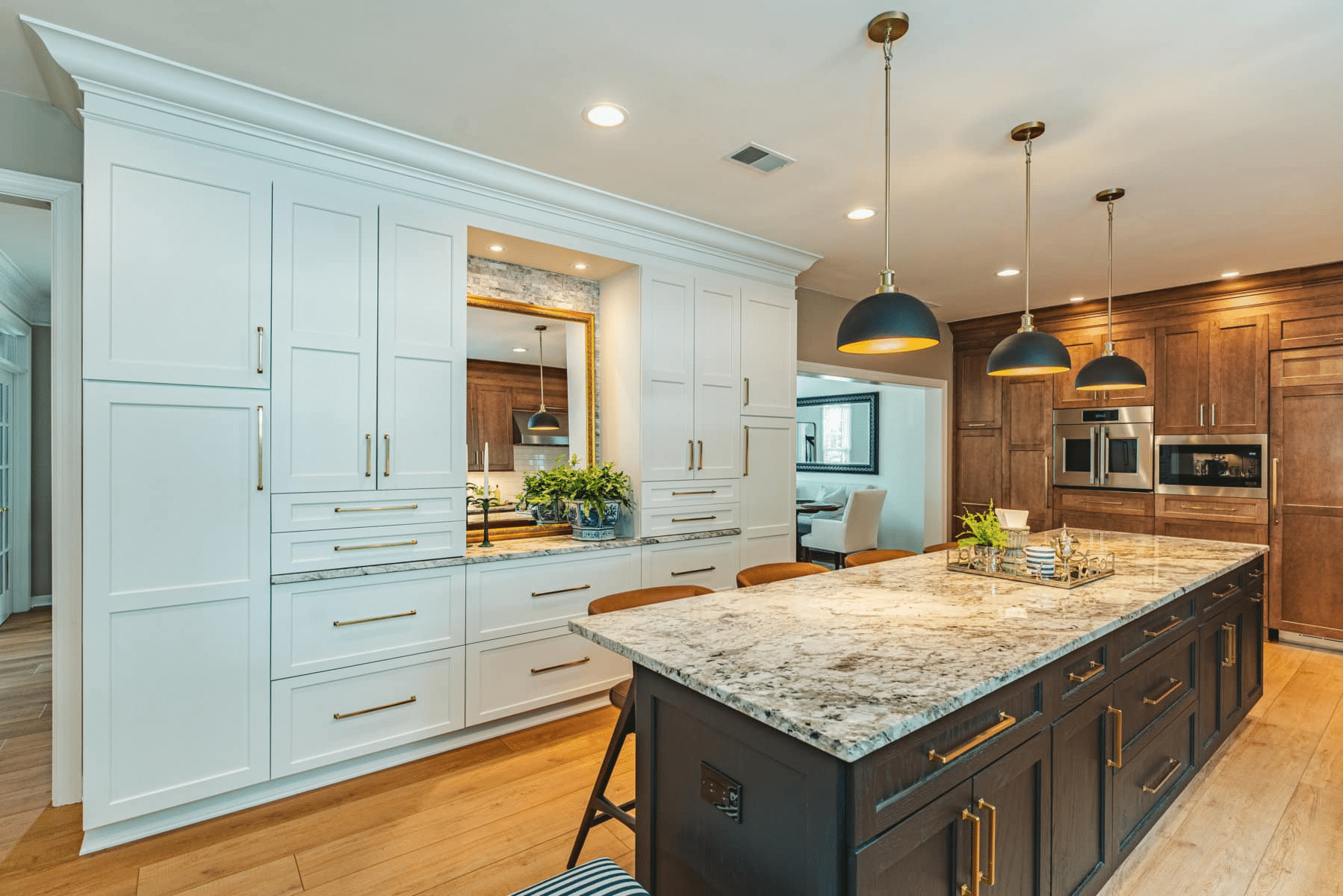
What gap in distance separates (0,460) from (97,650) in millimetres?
4475

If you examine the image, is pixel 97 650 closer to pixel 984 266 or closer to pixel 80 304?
pixel 80 304

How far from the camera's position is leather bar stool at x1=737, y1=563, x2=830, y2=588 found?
265 cm

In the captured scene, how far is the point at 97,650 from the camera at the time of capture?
2.17 m

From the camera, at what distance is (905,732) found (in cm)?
116

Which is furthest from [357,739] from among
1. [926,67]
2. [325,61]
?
[926,67]

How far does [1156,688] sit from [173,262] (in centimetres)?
367

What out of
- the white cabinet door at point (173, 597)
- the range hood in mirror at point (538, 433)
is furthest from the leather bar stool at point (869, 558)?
the white cabinet door at point (173, 597)

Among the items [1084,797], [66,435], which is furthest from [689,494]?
[66,435]

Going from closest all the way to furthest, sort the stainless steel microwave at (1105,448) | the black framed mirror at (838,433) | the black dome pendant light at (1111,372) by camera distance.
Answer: the black dome pendant light at (1111,372) → the stainless steel microwave at (1105,448) → the black framed mirror at (838,433)

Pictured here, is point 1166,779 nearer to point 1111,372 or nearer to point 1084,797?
point 1084,797

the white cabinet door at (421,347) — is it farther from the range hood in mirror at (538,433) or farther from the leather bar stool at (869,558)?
the leather bar stool at (869,558)

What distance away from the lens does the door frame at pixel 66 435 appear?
2336 millimetres

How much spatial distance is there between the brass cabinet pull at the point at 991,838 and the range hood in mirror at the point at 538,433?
270 cm

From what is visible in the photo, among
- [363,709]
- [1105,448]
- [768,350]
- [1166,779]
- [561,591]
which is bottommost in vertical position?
[1166,779]
